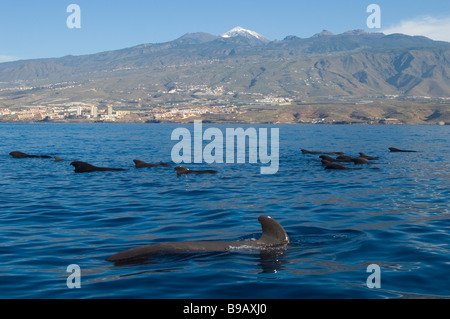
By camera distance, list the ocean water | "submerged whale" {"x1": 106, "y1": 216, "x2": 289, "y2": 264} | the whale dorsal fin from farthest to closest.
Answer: the whale dorsal fin < "submerged whale" {"x1": 106, "y1": 216, "x2": 289, "y2": 264} < the ocean water

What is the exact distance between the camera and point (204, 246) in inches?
546

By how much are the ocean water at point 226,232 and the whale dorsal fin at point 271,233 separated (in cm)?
50

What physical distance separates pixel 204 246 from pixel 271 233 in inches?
76.5

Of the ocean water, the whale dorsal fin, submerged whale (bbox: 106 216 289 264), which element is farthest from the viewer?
the whale dorsal fin

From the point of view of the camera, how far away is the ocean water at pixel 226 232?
11125 mm

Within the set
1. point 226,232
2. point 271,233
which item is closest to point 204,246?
point 271,233

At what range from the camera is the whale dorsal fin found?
563 inches

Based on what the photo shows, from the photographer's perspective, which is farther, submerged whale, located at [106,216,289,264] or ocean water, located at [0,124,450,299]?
submerged whale, located at [106,216,289,264]

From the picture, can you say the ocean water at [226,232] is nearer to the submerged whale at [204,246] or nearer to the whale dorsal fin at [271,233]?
the submerged whale at [204,246]

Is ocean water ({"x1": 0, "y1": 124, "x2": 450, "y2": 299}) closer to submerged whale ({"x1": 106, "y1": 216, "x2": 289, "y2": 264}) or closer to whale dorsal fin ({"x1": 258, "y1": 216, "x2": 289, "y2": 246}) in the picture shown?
submerged whale ({"x1": 106, "y1": 216, "x2": 289, "y2": 264})

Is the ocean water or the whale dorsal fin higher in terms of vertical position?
the whale dorsal fin

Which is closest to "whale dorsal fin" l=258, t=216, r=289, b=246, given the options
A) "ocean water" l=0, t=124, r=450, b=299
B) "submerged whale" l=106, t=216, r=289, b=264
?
"submerged whale" l=106, t=216, r=289, b=264

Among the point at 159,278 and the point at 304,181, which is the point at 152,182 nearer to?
the point at 304,181
